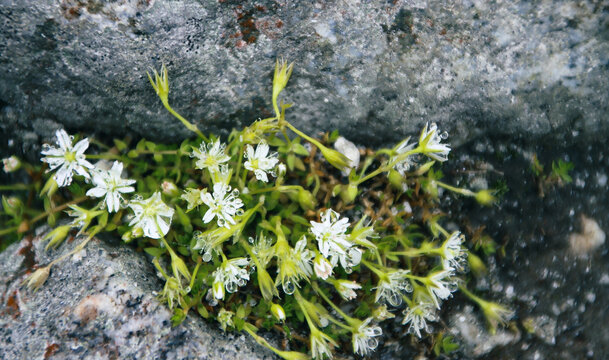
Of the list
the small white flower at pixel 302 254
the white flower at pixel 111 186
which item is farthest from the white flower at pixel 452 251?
the white flower at pixel 111 186

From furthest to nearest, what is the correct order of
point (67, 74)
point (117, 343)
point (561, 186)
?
point (561, 186) → point (67, 74) → point (117, 343)

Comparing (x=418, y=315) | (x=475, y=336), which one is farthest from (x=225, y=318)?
(x=475, y=336)

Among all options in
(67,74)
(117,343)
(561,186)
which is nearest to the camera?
(117,343)

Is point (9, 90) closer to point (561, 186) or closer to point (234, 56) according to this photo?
point (234, 56)

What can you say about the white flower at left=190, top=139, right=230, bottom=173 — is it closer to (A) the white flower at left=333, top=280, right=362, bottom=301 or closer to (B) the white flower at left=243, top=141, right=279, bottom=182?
(B) the white flower at left=243, top=141, right=279, bottom=182

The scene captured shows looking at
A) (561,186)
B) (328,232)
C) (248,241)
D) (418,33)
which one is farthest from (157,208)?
(561,186)

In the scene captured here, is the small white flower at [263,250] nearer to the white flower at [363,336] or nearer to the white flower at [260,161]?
the white flower at [260,161]
